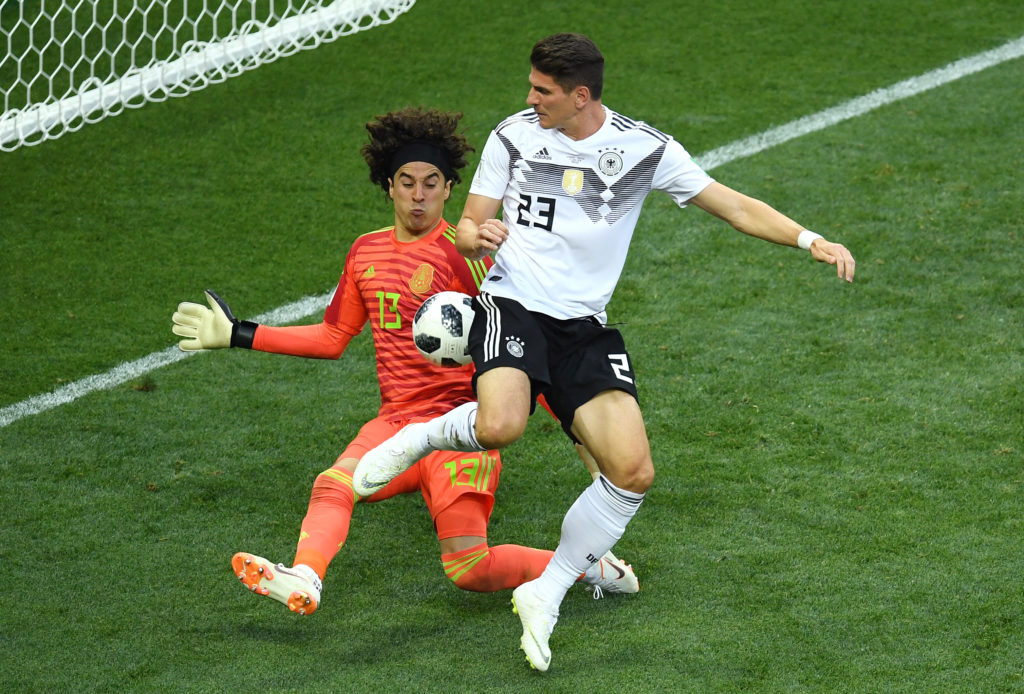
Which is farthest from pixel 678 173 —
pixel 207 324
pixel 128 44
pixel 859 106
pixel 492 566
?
pixel 859 106

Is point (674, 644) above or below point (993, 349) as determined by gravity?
below

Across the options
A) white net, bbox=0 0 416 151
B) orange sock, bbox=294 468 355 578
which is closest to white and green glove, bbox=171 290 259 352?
orange sock, bbox=294 468 355 578

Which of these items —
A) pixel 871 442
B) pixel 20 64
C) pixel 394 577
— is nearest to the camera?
pixel 394 577

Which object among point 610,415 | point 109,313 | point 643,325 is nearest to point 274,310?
point 109,313

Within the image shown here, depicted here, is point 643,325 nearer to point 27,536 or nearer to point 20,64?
point 27,536

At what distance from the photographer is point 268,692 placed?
4.19 meters

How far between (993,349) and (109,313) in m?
4.37

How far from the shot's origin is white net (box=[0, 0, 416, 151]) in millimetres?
7457

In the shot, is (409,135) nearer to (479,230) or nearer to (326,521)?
(479,230)

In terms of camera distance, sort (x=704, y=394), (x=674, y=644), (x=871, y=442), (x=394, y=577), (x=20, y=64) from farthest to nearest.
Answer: (x=20, y=64) < (x=704, y=394) < (x=871, y=442) < (x=394, y=577) < (x=674, y=644)

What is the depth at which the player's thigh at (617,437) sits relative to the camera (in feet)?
14.3

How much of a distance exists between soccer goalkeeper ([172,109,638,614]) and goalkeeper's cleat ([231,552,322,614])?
0.92 feet

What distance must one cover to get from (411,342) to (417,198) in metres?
0.54

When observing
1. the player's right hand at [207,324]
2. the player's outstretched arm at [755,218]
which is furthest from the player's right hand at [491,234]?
the player's right hand at [207,324]
